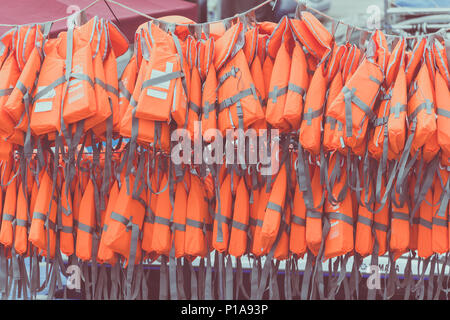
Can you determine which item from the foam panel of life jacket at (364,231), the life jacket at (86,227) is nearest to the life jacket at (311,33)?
the foam panel of life jacket at (364,231)

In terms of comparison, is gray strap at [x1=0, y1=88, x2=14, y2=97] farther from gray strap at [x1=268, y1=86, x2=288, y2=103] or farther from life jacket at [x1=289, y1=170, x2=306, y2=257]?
life jacket at [x1=289, y1=170, x2=306, y2=257]

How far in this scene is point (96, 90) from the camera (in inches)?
92.1

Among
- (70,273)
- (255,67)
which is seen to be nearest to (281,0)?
(255,67)

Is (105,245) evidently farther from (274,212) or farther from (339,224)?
(339,224)

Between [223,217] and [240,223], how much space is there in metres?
0.09

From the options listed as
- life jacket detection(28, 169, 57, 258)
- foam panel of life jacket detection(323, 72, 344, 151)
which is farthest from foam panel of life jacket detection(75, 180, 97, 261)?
foam panel of life jacket detection(323, 72, 344, 151)

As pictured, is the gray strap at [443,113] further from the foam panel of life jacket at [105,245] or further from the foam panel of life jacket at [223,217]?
the foam panel of life jacket at [105,245]

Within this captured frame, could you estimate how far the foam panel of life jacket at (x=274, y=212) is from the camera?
2.40m

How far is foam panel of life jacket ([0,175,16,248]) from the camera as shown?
8.89ft

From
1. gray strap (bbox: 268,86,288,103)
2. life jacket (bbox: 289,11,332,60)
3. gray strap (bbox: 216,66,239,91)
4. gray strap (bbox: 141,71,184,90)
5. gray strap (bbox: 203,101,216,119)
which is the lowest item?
gray strap (bbox: 203,101,216,119)

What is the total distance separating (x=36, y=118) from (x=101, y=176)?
57 cm

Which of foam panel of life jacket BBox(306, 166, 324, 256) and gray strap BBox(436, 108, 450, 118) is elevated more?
gray strap BBox(436, 108, 450, 118)

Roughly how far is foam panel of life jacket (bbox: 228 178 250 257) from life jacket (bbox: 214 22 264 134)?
0.37m

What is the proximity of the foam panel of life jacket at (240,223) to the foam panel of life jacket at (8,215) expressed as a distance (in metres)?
1.22
